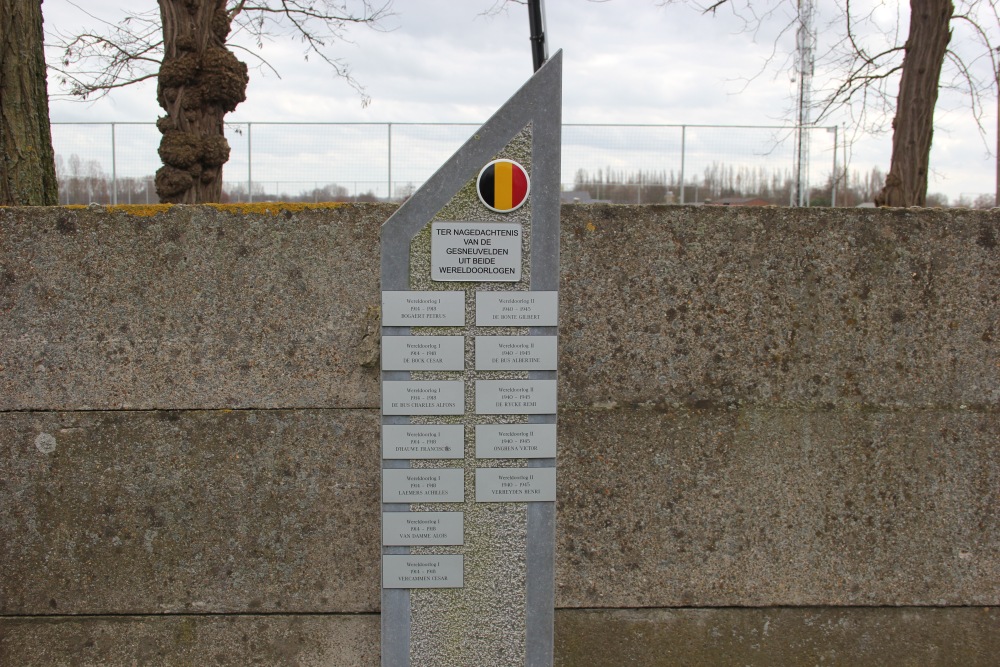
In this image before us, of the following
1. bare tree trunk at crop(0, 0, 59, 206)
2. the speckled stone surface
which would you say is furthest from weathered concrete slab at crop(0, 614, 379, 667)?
bare tree trunk at crop(0, 0, 59, 206)

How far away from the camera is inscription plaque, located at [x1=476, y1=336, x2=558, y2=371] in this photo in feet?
7.79

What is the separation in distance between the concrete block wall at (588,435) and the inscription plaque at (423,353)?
0.68 meters

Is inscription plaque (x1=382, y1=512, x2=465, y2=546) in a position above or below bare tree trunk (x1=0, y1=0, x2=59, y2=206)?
below

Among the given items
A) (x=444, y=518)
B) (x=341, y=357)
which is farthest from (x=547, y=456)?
(x=341, y=357)

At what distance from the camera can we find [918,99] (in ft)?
20.6

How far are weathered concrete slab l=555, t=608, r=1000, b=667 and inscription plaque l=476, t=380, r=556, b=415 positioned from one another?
1205 millimetres

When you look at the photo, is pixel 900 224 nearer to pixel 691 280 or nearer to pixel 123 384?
pixel 691 280

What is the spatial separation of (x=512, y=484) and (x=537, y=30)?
1665mm

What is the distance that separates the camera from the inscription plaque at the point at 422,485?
2.43 metres

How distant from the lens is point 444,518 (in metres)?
2.45

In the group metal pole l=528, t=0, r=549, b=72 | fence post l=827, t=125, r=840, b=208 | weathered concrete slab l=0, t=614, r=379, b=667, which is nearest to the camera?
metal pole l=528, t=0, r=549, b=72

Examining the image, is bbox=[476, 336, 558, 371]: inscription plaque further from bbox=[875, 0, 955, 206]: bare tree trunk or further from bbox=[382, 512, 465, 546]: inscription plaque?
bbox=[875, 0, 955, 206]: bare tree trunk

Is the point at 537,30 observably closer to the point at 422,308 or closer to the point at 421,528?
the point at 422,308

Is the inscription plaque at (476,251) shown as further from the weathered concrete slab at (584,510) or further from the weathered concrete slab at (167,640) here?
the weathered concrete slab at (167,640)
